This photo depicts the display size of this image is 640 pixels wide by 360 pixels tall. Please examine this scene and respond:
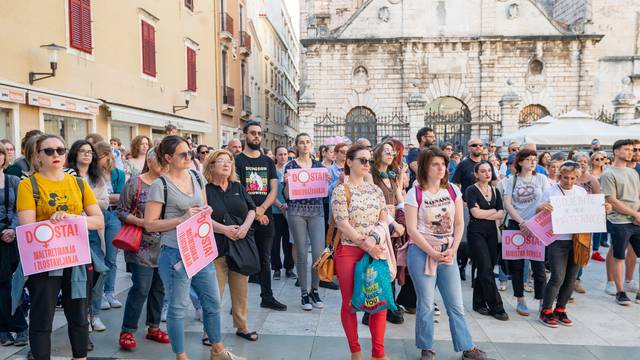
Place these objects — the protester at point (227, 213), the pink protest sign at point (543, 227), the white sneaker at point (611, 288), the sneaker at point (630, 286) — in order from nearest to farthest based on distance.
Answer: the protester at point (227, 213)
the pink protest sign at point (543, 227)
the white sneaker at point (611, 288)
the sneaker at point (630, 286)

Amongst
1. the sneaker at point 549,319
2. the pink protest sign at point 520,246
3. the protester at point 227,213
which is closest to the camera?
the protester at point 227,213

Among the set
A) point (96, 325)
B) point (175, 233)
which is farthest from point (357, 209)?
point (96, 325)

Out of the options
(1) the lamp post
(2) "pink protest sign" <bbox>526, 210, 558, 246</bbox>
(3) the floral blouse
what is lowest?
(2) "pink protest sign" <bbox>526, 210, 558, 246</bbox>

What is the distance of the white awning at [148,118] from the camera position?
13.5m

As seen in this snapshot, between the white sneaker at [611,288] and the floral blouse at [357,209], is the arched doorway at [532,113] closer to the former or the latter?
the white sneaker at [611,288]

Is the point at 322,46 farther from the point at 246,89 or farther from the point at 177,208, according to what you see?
the point at 177,208

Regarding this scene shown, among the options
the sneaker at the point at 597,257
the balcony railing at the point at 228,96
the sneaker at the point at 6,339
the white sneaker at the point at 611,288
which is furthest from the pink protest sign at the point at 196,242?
the balcony railing at the point at 228,96

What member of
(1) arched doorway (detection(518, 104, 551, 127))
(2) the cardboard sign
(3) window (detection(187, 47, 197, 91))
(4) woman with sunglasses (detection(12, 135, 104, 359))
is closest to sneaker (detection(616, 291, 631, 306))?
(2) the cardboard sign

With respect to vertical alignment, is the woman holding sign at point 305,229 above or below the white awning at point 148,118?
below

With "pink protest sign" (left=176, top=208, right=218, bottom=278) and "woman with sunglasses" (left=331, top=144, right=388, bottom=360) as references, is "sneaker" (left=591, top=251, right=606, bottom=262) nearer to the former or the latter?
"woman with sunglasses" (left=331, top=144, right=388, bottom=360)

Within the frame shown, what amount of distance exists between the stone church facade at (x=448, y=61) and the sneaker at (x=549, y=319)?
66.7 ft

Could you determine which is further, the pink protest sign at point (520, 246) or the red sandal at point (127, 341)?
the pink protest sign at point (520, 246)

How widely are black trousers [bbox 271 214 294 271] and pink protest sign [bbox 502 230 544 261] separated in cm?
337

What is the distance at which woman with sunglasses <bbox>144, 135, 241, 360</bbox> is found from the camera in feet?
13.4
